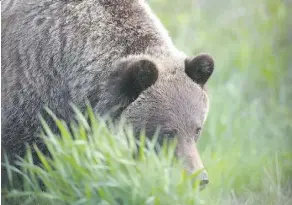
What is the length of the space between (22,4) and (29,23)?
0.24 meters

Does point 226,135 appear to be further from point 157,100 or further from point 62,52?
point 62,52

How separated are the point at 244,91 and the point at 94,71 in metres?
4.18

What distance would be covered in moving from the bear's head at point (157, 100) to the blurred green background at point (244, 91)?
53 cm

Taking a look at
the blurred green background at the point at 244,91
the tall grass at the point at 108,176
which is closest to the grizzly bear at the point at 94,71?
the tall grass at the point at 108,176

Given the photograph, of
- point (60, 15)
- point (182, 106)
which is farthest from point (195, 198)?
point (60, 15)

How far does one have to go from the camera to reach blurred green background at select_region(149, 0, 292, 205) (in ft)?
22.0

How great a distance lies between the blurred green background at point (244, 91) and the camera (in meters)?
6.71

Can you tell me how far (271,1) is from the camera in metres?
10.6

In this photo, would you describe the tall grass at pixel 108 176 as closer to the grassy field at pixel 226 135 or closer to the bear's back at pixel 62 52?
the grassy field at pixel 226 135

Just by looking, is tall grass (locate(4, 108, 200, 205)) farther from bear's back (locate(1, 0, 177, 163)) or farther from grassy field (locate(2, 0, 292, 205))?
bear's back (locate(1, 0, 177, 163))

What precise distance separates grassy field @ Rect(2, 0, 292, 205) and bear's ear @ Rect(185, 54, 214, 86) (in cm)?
89

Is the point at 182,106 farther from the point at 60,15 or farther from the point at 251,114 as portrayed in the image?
the point at 251,114

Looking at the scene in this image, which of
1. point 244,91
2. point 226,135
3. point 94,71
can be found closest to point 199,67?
point 94,71

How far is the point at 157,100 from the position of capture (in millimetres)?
5578
